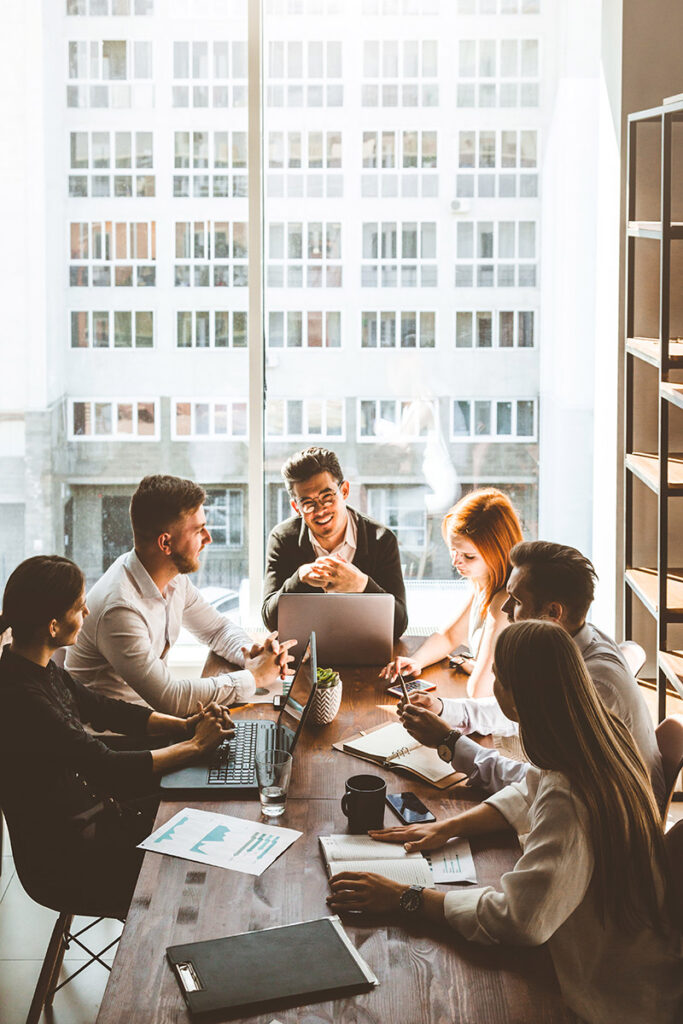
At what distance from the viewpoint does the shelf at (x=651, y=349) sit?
3.36m

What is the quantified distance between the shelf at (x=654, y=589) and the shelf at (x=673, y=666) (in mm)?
141

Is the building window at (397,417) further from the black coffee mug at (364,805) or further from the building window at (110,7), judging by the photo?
the black coffee mug at (364,805)

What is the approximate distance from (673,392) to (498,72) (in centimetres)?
187

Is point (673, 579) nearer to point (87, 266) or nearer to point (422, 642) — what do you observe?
point (422, 642)

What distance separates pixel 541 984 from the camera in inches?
61.2

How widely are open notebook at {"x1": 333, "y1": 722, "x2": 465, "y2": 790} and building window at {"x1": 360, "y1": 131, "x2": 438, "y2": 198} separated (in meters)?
2.63

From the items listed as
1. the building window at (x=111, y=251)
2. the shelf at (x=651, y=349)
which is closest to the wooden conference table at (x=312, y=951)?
the shelf at (x=651, y=349)

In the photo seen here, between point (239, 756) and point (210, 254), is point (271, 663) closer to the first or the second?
point (239, 756)

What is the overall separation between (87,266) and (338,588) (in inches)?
80.4

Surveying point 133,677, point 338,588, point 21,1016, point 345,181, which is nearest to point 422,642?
point 338,588

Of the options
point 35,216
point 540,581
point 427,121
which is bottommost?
point 540,581

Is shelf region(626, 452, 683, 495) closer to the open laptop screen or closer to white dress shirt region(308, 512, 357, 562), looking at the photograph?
white dress shirt region(308, 512, 357, 562)

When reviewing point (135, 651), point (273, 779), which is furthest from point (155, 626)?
point (273, 779)

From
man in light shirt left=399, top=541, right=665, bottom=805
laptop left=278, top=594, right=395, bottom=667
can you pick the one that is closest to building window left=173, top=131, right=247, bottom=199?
laptop left=278, top=594, right=395, bottom=667
